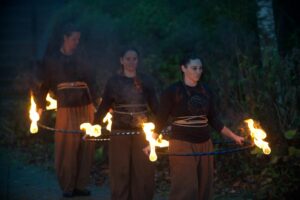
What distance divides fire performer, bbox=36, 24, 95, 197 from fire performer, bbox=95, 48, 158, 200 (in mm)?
1368

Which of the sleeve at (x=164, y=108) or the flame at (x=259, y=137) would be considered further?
the sleeve at (x=164, y=108)

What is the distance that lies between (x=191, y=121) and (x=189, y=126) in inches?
2.2

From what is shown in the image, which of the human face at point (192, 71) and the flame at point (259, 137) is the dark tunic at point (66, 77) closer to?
the human face at point (192, 71)

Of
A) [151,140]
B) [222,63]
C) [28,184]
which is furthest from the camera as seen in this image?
[222,63]

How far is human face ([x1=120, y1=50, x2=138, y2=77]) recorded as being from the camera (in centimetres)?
777

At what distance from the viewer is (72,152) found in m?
9.19

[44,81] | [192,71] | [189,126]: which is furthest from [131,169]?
[44,81]

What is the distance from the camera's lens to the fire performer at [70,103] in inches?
356

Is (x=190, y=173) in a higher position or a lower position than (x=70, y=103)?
lower

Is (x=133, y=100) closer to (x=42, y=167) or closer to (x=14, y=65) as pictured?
(x=42, y=167)

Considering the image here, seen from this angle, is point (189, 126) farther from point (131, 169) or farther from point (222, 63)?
point (222, 63)

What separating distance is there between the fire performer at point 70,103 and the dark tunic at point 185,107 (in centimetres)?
241

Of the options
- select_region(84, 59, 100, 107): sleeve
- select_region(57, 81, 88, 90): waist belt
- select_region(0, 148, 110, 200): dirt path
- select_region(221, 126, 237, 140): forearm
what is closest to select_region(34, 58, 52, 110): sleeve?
select_region(57, 81, 88, 90): waist belt

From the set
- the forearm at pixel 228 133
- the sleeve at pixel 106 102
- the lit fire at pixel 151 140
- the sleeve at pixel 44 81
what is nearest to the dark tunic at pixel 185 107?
the lit fire at pixel 151 140
